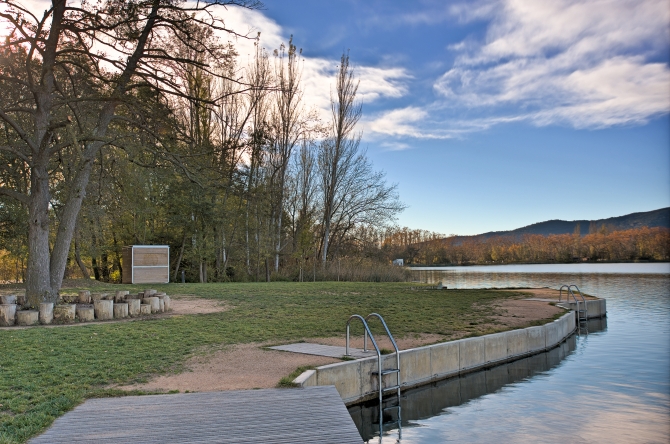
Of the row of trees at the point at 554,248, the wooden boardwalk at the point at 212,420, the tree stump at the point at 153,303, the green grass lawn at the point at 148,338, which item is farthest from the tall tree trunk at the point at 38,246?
the row of trees at the point at 554,248

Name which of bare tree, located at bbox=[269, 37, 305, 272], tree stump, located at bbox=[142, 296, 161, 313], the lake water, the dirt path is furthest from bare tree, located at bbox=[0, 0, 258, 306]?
bare tree, located at bbox=[269, 37, 305, 272]

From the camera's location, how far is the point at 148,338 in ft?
30.4

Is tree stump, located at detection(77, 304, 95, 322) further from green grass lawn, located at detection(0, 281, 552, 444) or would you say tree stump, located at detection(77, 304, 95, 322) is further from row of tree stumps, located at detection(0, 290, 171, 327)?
green grass lawn, located at detection(0, 281, 552, 444)

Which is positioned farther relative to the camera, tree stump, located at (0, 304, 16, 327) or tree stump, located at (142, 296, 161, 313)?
tree stump, located at (142, 296, 161, 313)

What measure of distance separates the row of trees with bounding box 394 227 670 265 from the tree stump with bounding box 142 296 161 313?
53603 millimetres

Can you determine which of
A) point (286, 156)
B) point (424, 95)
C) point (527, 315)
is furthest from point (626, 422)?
point (286, 156)

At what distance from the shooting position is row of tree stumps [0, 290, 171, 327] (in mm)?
10836

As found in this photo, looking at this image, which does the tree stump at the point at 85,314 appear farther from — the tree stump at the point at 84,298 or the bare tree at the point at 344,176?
the bare tree at the point at 344,176

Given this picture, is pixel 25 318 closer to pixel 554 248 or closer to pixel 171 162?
pixel 171 162

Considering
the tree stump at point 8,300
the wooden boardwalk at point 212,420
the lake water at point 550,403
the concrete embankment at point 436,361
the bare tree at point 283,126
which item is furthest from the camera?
the bare tree at point 283,126

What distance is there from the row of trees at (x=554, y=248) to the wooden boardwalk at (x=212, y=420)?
6020 cm

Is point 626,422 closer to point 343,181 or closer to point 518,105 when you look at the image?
point 518,105

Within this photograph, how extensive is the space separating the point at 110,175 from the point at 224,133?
502 inches

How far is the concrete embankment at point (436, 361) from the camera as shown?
6.90 m
